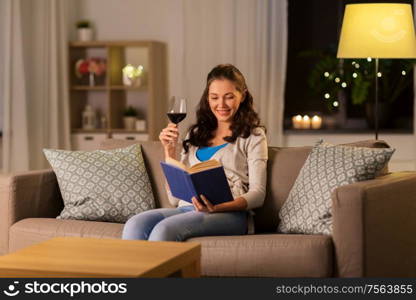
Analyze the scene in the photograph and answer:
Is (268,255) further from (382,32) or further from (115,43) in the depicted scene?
(115,43)

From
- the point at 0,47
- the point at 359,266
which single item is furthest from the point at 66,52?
the point at 359,266

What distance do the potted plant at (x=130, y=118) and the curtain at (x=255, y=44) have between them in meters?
0.48

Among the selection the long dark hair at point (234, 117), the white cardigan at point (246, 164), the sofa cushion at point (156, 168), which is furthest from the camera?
the sofa cushion at point (156, 168)

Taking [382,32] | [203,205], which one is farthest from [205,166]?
[382,32]

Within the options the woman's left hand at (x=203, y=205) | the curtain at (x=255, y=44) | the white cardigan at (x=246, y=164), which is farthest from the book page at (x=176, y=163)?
the curtain at (x=255, y=44)

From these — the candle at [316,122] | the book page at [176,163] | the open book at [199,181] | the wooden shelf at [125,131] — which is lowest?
the wooden shelf at [125,131]

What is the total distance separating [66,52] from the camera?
6.81 meters

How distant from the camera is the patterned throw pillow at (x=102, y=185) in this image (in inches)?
158

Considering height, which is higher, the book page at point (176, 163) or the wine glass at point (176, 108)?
the wine glass at point (176, 108)

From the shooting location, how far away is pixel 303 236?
11.3 feet

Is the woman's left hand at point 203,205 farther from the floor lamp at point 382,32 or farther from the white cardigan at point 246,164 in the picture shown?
the floor lamp at point 382,32

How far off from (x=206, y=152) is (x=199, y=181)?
0.46 metres

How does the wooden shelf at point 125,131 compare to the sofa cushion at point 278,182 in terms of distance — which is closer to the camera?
the sofa cushion at point 278,182

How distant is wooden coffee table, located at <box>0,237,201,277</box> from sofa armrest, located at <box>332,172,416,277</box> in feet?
2.17
